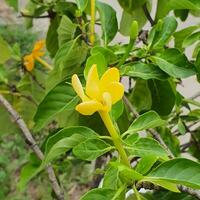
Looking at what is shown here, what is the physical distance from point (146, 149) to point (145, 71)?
0.17 m

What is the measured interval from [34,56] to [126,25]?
225mm

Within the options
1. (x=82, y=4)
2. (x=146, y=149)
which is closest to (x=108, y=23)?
(x=82, y=4)

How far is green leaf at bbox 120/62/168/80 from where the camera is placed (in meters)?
0.71

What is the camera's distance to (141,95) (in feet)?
2.98

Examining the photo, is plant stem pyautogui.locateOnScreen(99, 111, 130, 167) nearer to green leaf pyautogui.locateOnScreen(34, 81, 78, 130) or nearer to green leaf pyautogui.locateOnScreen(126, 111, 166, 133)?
green leaf pyautogui.locateOnScreen(126, 111, 166, 133)

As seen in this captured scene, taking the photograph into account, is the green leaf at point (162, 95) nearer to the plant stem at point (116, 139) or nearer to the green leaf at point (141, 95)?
the green leaf at point (141, 95)

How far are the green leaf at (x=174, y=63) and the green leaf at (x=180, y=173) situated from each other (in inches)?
7.8

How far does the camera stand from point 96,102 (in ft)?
1.56

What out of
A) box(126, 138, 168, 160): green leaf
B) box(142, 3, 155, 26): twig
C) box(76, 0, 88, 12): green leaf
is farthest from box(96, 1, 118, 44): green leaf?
box(126, 138, 168, 160): green leaf

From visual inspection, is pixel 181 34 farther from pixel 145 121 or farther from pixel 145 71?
pixel 145 121

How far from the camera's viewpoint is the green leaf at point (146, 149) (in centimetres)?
58

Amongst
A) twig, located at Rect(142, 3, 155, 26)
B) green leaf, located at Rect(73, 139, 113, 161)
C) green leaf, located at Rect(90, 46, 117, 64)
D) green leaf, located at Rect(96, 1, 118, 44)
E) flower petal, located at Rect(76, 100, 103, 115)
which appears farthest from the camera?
twig, located at Rect(142, 3, 155, 26)

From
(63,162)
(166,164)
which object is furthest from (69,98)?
(63,162)

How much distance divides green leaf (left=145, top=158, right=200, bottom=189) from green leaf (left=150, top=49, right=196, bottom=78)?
0.65 feet
